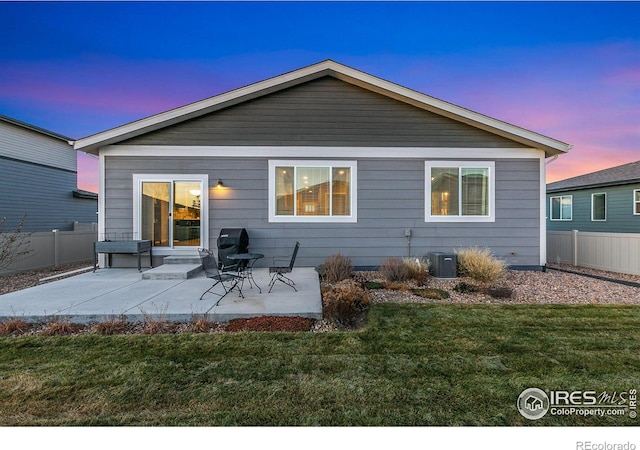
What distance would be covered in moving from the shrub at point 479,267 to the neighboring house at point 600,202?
1218cm

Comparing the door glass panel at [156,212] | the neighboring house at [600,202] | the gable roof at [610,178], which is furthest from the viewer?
the gable roof at [610,178]

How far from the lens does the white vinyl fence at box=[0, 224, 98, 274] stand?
27.3ft

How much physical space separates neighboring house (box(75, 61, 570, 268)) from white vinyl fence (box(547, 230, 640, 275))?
2555 millimetres

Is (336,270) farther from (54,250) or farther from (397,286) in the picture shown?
(54,250)

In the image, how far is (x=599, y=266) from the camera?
888cm

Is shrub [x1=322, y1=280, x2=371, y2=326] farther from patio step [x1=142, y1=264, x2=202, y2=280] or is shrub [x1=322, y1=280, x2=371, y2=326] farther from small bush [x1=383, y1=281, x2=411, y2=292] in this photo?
patio step [x1=142, y1=264, x2=202, y2=280]

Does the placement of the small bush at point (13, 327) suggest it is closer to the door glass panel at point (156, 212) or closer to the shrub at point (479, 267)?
the door glass panel at point (156, 212)

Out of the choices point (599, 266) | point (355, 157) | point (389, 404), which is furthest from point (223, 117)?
point (599, 266)

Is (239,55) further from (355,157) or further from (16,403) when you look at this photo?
(16,403)

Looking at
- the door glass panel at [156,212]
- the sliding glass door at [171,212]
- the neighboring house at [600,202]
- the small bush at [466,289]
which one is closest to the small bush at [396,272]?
the small bush at [466,289]

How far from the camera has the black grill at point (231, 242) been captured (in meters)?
7.15

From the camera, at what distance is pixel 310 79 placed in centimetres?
763

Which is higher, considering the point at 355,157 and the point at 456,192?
the point at 355,157
